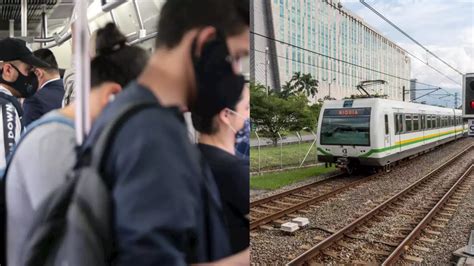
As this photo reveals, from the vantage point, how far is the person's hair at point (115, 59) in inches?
46.0

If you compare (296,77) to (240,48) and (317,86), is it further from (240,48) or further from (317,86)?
(240,48)

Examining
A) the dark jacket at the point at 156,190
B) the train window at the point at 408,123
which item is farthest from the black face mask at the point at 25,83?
the train window at the point at 408,123

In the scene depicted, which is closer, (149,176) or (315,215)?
(149,176)

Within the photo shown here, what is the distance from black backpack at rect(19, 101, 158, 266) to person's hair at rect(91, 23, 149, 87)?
12cm

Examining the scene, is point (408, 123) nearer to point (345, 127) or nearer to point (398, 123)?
point (398, 123)

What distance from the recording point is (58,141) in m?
1.19

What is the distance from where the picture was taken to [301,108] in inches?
366

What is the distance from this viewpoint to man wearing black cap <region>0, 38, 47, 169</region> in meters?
1.51

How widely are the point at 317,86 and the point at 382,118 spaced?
1587mm

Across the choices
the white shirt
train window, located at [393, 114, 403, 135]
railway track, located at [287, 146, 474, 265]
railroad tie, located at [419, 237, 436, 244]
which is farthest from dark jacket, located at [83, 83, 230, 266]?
train window, located at [393, 114, 403, 135]

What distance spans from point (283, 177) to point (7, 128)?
27.7 ft

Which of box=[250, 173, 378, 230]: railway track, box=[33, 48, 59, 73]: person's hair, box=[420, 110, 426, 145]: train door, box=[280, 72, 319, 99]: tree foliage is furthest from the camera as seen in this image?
box=[420, 110, 426, 145]: train door

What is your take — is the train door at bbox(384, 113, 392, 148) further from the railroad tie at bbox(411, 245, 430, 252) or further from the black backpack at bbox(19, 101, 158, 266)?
the black backpack at bbox(19, 101, 158, 266)

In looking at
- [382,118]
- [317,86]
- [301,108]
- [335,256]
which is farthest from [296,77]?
[335,256]
